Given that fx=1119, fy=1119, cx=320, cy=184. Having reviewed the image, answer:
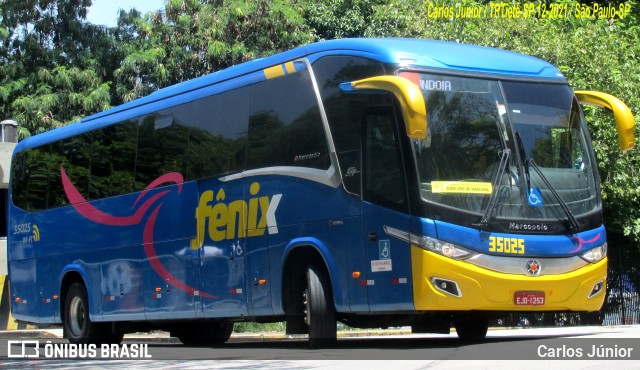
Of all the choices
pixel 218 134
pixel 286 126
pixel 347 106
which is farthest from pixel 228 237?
pixel 347 106

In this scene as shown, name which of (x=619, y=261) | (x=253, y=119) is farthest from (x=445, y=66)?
(x=619, y=261)

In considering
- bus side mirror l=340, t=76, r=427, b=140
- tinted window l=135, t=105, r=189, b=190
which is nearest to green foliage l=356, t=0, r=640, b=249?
tinted window l=135, t=105, r=189, b=190

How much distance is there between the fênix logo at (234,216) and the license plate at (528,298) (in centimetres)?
358

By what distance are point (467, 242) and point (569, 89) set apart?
2909 mm

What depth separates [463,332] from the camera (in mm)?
15641

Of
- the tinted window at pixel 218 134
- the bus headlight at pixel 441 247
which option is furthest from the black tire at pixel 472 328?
the tinted window at pixel 218 134

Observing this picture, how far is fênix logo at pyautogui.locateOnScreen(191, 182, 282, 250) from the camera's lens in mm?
15094

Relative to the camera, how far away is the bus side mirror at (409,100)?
1204 centimetres

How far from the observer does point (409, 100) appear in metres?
12.1

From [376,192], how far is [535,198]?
1.88 metres

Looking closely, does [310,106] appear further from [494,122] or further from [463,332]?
[463,332]

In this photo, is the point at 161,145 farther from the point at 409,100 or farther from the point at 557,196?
the point at 557,196

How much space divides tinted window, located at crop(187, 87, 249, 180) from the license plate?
4.60 m

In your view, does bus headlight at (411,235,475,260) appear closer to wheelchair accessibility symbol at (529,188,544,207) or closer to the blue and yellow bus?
the blue and yellow bus
